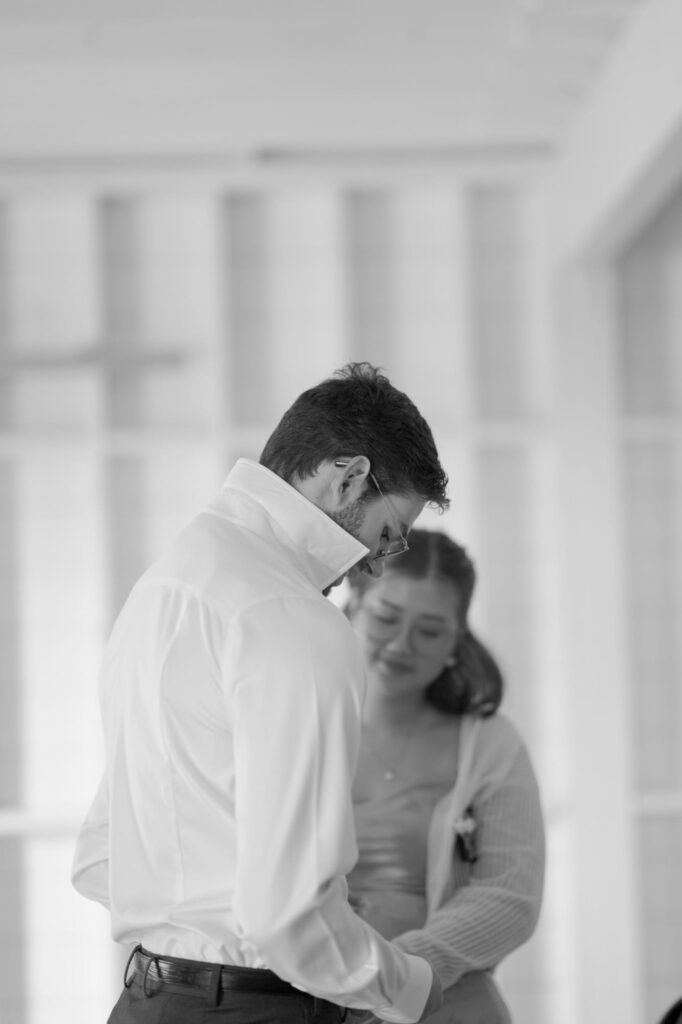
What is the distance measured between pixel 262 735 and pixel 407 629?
1094mm

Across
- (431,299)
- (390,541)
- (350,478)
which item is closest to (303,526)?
(350,478)

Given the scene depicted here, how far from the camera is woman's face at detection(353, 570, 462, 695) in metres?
2.77

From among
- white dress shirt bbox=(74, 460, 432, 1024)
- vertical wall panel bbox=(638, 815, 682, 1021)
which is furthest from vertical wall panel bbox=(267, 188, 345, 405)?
white dress shirt bbox=(74, 460, 432, 1024)

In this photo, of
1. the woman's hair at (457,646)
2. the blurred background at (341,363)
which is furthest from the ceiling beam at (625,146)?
the woman's hair at (457,646)

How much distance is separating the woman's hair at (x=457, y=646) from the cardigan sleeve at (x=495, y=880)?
9cm

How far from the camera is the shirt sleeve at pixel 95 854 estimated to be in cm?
215

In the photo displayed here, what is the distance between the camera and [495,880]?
102 inches

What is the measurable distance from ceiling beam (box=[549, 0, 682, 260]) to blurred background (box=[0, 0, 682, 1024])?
0.16ft

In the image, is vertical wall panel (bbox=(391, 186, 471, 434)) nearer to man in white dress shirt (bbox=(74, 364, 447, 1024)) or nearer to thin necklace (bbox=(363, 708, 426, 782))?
thin necklace (bbox=(363, 708, 426, 782))

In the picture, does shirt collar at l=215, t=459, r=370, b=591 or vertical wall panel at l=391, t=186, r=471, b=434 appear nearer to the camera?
shirt collar at l=215, t=459, r=370, b=591

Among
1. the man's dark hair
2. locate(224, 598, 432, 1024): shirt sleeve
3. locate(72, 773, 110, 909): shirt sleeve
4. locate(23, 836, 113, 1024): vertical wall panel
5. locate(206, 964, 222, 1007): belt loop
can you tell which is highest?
the man's dark hair

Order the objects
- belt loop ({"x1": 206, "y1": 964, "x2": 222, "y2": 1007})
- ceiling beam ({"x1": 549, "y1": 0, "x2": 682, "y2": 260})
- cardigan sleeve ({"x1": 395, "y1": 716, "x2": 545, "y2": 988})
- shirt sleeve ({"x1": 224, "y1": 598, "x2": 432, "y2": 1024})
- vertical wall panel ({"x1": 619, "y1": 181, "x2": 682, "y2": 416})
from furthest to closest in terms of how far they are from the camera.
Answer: vertical wall panel ({"x1": 619, "y1": 181, "x2": 682, "y2": 416}), ceiling beam ({"x1": 549, "y1": 0, "x2": 682, "y2": 260}), cardigan sleeve ({"x1": 395, "y1": 716, "x2": 545, "y2": 988}), belt loop ({"x1": 206, "y1": 964, "x2": 222, "y2": 1007}), shirt sleeve ({"x1": 224, "y1": 598, "x2": 432, "y2": 1024})

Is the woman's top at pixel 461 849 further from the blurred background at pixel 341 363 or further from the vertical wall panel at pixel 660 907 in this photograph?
the vertical wall panel at pixel 660 907

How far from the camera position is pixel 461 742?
272 centimetres
